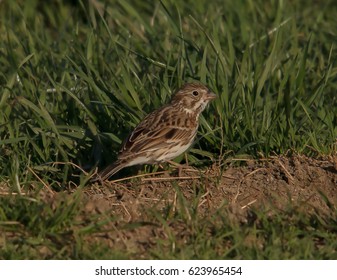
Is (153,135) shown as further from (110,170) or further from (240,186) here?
(240,186)

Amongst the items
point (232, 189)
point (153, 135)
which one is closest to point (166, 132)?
point (153, 135)

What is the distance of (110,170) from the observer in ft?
26.8

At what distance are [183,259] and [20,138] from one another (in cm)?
237

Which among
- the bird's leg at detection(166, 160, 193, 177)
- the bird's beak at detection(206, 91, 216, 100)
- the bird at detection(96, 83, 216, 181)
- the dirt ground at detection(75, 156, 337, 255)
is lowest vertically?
the bird's leg at detection(166, 160, 193, 177)

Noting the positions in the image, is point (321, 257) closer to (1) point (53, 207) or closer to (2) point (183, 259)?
(2) point (183, 259)

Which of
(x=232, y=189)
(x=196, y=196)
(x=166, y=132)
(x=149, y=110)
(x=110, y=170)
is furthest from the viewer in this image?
(x=149, y=110)

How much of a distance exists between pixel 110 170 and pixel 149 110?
1.06m

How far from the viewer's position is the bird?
324 inches

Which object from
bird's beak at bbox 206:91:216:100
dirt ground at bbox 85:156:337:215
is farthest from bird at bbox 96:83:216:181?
dirt ground at bbox 85:156:337:215

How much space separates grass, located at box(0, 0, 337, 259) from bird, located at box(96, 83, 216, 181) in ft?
0.57

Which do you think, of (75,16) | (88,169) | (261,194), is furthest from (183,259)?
(75,16)

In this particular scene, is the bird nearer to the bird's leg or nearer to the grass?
the bird's leg

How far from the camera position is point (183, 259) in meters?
6.58

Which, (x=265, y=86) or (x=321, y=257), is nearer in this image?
(x=321, y=257)
